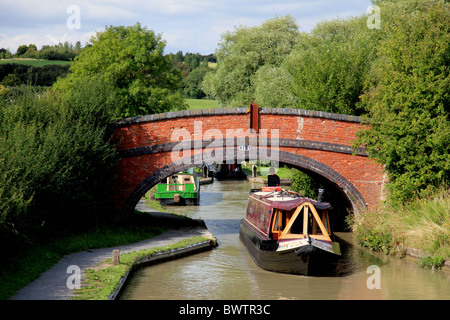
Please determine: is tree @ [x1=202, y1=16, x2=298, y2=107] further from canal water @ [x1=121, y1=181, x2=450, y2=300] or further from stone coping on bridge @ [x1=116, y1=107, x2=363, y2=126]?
canal water @ [x1=121, y1=181, x2=450, y2=300]

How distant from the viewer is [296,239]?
13992 mm

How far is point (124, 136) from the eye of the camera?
18.5 meters

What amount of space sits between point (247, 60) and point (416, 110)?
1906 cm

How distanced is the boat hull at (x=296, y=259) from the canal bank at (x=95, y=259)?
2.65 m

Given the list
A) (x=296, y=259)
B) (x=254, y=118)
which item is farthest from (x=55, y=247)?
(x=254, y=118)

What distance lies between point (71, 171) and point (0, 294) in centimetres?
599

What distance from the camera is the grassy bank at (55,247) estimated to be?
35.7 ft

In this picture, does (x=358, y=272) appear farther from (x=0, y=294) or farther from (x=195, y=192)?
(x=195, y=192)

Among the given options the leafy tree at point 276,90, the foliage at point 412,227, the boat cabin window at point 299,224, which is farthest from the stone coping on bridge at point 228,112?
the leafy tree at point 276,90

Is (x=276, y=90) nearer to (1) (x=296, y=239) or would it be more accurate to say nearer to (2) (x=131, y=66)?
(2) (x=131, y=66)

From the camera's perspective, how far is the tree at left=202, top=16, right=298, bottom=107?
113 ft

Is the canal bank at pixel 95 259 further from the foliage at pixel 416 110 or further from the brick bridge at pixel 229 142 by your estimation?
the foliage at pixel 416 110

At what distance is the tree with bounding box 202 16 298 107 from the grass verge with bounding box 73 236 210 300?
68.2 ft

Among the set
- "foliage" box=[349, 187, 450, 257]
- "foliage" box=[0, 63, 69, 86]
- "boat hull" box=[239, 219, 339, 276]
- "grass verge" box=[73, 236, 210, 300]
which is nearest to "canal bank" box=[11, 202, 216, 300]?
"grass verge" box=[73, 236, 210, 300]
